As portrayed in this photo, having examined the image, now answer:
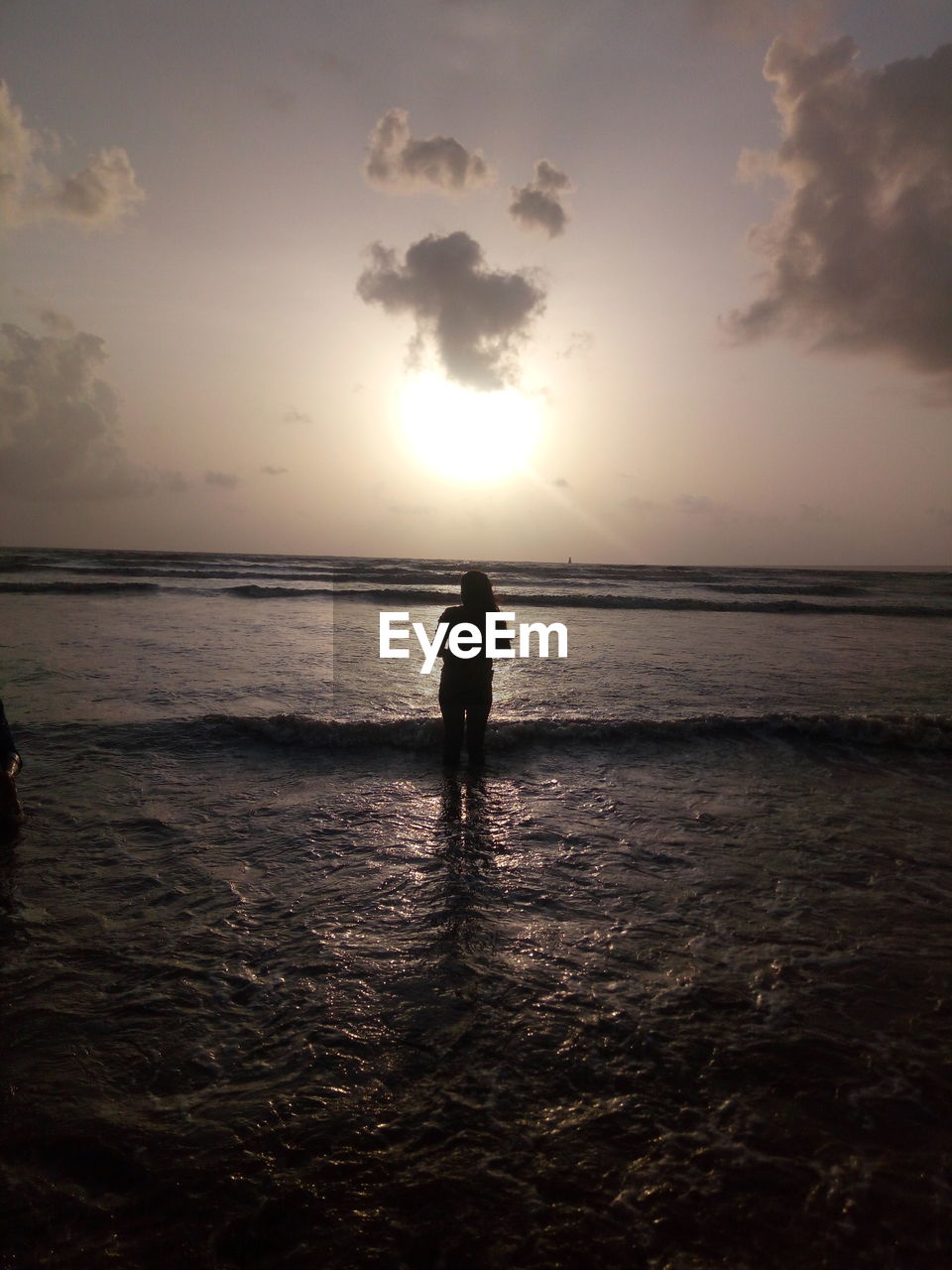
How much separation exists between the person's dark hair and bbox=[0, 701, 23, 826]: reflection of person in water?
13.8 feet

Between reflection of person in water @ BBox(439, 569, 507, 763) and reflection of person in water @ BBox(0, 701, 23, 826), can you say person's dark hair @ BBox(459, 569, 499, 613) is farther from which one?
reflection of person in water @ BBox(0, 701, 23, 826)

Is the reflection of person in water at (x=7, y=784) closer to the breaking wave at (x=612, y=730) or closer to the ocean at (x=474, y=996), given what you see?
the ocean at (x=474, y=996)

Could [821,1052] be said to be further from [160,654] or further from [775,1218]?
[160,654]

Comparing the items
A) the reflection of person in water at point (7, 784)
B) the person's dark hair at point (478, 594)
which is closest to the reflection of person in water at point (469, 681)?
the person's dark hair at point (478, 594)

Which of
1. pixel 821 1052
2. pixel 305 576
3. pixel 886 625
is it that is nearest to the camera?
pixel 821 1052

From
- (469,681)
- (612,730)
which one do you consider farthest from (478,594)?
(612,730)

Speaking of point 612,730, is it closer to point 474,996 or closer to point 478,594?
point 478,594

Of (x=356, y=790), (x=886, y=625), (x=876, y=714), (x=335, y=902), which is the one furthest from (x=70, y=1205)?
(x=886, y=625)

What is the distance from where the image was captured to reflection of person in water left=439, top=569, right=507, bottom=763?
278 inches

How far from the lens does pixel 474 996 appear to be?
3432mm

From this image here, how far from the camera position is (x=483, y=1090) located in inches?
110

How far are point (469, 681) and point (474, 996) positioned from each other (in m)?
3.92

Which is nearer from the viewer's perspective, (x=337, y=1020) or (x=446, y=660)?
(x=337, y=1020)

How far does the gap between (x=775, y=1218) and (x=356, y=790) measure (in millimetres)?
5007
